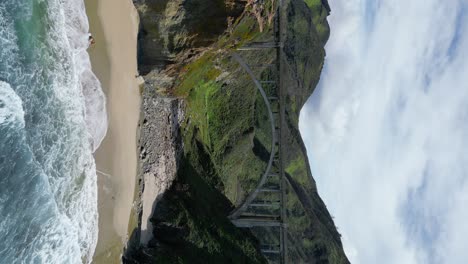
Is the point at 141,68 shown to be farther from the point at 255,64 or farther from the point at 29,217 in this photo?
the point at 255,64

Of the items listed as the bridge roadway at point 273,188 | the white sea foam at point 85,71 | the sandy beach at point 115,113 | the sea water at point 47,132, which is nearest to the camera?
the sea water at point 47,132

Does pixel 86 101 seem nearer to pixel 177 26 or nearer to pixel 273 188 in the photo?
pixel 177 26

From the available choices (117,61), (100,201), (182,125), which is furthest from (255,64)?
(100,201)

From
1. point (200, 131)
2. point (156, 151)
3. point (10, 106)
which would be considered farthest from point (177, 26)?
point (200, 131)

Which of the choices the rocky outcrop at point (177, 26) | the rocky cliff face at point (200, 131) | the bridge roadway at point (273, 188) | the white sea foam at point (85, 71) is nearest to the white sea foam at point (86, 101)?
the white sea foam at point (85, 71)

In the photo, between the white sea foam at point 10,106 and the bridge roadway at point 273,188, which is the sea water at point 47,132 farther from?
the bridge roadway at point 273,188

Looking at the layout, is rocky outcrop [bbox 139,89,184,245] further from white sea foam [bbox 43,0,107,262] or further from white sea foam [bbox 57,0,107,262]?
white sea foam [bbox 43,0,107,262]
